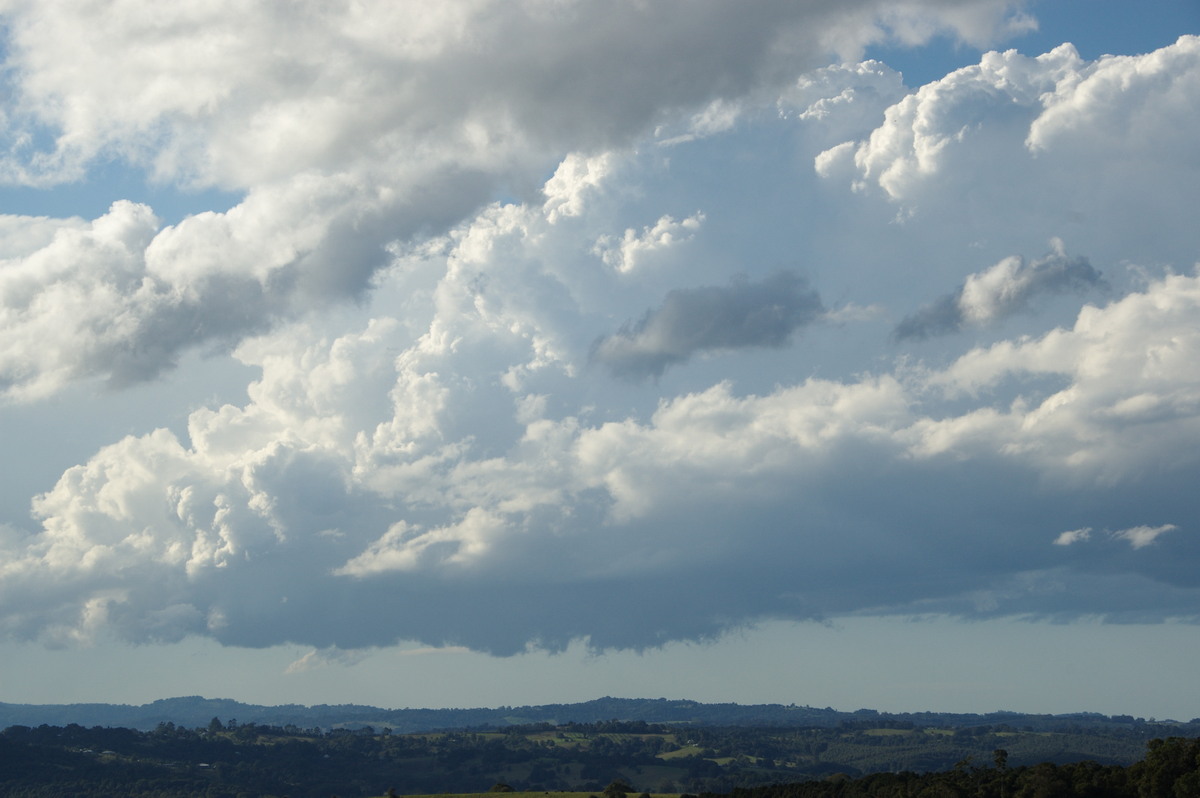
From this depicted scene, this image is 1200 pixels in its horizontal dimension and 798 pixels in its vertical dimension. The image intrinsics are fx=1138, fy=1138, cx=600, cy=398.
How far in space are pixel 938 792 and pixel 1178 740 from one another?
132ft

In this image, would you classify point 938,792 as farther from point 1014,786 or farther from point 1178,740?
point 1178,740

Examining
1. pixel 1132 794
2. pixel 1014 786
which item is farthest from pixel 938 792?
pixel 1132 794

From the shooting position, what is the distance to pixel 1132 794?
180 m

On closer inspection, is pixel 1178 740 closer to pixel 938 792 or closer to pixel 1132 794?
pixel 1132 794

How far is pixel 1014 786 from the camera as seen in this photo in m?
195

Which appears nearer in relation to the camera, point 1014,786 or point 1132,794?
point 1132,794

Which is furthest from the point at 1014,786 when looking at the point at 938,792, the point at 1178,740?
the point at 1178,740

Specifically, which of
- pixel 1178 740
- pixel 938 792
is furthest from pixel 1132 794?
pixel 938 792

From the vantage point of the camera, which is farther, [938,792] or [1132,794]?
[938,792]

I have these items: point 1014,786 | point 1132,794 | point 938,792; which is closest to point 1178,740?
point 1132,794

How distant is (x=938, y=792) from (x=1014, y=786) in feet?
42.2

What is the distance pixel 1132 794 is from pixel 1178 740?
41.2 feet

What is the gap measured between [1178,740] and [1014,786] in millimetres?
27434

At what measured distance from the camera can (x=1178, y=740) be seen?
18375cm
